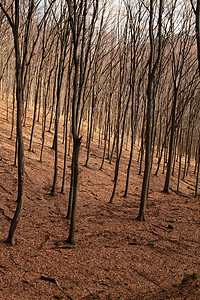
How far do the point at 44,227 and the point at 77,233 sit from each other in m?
0.71

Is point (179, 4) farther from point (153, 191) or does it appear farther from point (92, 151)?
point (92, 151)

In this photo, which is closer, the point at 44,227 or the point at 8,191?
the point at 44,227

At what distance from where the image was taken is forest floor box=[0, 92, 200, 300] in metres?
3.44

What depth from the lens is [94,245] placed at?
4.89 m

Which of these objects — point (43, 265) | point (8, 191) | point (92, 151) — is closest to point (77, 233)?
point (43, 265)

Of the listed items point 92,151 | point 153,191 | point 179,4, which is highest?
point 179,4

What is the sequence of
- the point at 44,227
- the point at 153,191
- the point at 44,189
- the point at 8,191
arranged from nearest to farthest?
the point at 44,227 < the point at 8,191 < the point at 44,189 < the point at 153,191

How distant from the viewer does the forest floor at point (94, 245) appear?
3.44 meters

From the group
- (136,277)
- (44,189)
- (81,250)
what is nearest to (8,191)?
(44,189)

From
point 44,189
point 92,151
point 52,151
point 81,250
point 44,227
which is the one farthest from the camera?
point 92,151

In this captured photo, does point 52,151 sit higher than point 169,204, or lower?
higher

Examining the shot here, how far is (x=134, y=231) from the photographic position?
19.1 ft

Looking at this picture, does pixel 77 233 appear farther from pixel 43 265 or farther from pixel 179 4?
pixel 179 4

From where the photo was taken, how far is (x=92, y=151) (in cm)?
1392
